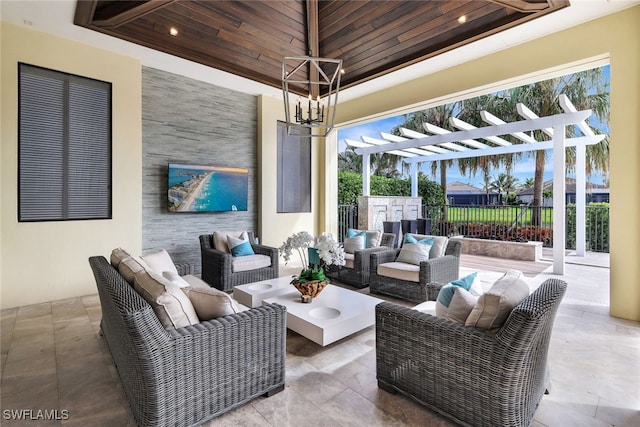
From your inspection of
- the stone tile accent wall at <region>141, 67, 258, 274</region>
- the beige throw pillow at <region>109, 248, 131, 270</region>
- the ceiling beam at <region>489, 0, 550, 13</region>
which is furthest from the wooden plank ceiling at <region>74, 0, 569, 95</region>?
the beige throw pillow at <region>109, 248, 131, 270</region>

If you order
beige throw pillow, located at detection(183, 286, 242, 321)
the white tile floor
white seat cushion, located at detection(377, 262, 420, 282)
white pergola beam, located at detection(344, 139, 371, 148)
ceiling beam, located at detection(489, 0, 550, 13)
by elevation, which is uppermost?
ceiling beam, located at detection(489, 0, 550, 13)

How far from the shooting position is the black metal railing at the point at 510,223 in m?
7.93

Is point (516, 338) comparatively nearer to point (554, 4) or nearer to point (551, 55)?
point (554, 4)

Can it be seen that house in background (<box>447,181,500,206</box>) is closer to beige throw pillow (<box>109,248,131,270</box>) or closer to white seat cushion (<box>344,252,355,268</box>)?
white seat cushion (<box>344,252,355,268</box>)

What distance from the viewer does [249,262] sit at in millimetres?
4680

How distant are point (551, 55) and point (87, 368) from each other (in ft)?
19.4

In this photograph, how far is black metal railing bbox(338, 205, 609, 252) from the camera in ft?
26.0

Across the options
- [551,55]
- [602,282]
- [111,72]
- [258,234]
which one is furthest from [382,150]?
[111,72]

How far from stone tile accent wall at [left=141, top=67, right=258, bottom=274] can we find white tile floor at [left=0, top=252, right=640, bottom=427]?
203cm

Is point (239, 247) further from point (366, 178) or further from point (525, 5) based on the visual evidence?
point (366, 178)

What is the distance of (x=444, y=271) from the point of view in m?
4.09

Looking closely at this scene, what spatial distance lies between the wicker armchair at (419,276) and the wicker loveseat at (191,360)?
7.18ft

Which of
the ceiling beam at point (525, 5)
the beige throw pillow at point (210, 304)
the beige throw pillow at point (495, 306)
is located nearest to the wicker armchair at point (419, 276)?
the beige throw pillow at point (495, 306)

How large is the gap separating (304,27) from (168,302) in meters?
4.52
